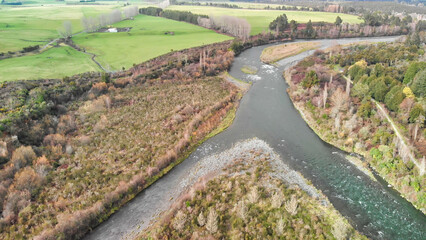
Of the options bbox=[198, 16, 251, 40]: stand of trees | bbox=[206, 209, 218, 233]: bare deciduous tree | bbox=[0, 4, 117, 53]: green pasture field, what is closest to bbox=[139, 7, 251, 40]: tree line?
bbox=[198, 16, 251, 40]: stand of trees

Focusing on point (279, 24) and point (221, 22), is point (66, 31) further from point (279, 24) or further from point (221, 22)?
point (279, 24)

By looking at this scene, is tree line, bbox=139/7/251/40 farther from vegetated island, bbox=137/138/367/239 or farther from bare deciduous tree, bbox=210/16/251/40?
vegetated island, bbox=137/138/367/239

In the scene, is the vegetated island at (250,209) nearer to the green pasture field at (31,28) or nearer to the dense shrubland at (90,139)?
the dense shrubland at (90,139)

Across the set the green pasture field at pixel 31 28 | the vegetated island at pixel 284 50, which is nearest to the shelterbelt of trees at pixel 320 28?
the vegetated island at pixel 284 50

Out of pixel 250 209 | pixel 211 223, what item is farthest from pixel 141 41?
pixel 211 223

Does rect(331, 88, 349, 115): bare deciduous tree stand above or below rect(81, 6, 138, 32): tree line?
below

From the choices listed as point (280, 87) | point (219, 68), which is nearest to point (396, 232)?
point (280, 87)

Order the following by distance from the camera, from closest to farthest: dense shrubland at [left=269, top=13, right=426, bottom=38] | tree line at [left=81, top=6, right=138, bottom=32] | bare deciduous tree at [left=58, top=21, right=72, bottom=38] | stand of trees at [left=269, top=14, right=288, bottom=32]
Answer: bare deciduous tree at [left=58, top=21, right=72, bottom=38] → dense shrubland at [left=269, top=13, right=426, bottom=38] → stand of trees at [left=269, top=14, right=288, bottom=32] → tree line at [left=81, top=6, right=138, bottom=32]
